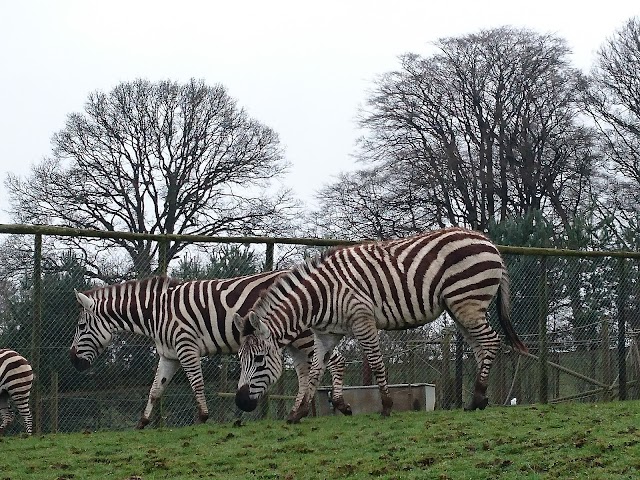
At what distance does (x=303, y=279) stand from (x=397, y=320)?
1.13 metres

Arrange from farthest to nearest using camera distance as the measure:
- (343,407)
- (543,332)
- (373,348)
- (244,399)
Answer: (543,332) < (343,407) < (373,348) < (244,399)

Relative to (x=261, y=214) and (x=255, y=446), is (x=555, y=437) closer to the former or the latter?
(x=255, y=446)

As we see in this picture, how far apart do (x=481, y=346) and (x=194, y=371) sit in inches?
122

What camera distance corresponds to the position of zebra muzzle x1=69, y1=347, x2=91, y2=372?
10711mm

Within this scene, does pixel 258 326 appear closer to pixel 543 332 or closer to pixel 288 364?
pixel 288 364

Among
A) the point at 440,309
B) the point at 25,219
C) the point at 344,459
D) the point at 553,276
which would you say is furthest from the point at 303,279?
the point at 25,219

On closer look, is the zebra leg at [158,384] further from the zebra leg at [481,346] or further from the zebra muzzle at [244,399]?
the zebra leg at [481,346]

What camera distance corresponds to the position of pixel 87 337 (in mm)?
10875

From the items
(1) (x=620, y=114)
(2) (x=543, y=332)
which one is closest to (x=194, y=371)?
(2) (x=543, y=332)

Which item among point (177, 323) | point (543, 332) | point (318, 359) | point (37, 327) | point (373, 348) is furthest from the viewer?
point (543, 332)

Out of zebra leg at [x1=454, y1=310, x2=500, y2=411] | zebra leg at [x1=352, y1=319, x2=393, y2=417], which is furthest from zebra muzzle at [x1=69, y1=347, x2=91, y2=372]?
zebra leg at [x1=454, y1=310, x2=500, y2=411]

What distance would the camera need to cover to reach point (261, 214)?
36.9 meters

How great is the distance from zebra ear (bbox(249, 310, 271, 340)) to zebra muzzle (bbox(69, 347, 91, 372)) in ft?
7.05

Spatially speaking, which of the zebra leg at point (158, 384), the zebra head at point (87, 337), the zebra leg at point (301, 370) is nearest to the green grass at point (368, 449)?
the zebra leg at point (301, 370)
